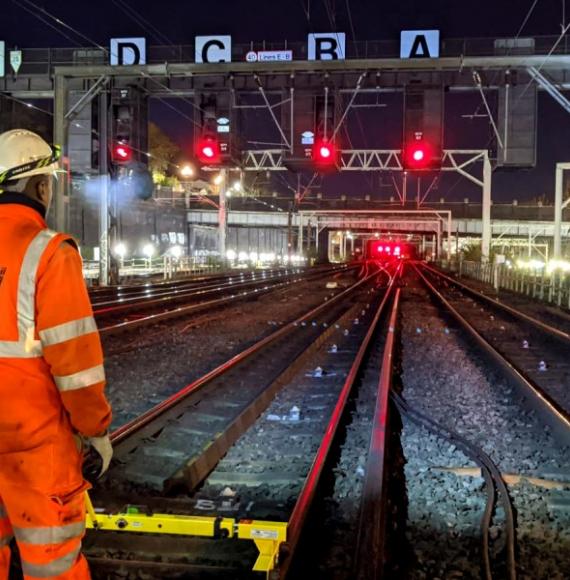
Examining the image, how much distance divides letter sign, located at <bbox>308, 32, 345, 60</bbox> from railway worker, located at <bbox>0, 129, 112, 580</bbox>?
22520mm

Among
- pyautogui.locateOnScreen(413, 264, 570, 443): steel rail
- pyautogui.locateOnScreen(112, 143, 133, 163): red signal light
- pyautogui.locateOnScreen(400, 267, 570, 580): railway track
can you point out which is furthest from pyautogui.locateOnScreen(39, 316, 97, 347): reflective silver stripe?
pyautogui.locateOnScreen(112, 143, 133, 163): red signal light

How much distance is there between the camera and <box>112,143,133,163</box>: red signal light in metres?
25.4

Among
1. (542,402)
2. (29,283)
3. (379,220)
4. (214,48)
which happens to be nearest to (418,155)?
(214,48)

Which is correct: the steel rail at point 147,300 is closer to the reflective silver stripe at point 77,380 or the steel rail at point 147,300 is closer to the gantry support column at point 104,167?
the gantry support column at point 104,167

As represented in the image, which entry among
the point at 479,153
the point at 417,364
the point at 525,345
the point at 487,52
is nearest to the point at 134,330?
the point at 417,364

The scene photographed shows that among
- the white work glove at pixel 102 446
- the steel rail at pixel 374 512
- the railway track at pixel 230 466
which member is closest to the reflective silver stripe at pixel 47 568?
the white work glove at pixel 102 446

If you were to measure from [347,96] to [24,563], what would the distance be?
90.6 feet

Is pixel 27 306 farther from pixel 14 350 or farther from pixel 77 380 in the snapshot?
pixel 77 380

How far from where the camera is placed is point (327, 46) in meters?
23.7

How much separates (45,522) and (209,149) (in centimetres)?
2361

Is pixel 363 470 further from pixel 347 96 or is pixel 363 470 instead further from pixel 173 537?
pixel 347 96

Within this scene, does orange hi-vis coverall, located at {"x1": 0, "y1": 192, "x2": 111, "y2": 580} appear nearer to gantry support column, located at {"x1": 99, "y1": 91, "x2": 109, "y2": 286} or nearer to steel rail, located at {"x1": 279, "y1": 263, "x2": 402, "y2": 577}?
steel rail, located at {"x1": 279, "y1": 263, "x2": 402, "y2": 577}

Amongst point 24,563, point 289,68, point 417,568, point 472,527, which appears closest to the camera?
point 24,563

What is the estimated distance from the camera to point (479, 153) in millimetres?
32750
